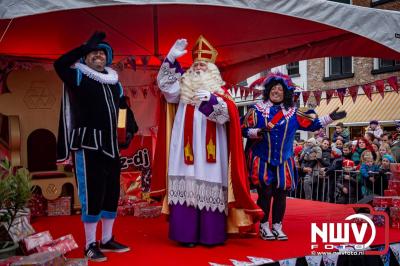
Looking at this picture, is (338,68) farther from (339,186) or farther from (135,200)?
(135,200)

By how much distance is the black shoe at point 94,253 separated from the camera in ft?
11.1

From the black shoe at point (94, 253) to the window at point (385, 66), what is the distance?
12655 mm

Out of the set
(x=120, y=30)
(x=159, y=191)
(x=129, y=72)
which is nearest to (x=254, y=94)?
(x=129, y=72)

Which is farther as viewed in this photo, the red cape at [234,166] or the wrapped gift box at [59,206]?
the wrapped gift box at [59,206]

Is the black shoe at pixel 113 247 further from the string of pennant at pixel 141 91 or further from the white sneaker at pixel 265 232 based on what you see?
the string of pennant at pixel 141 91

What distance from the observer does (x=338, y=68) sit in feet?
52.5

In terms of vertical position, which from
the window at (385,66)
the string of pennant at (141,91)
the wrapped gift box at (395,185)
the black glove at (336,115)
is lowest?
the wrapped gift box at (395,185)

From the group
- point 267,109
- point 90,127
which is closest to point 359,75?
point 267,109

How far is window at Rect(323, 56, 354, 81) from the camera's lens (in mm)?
15562

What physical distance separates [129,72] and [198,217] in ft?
10.7

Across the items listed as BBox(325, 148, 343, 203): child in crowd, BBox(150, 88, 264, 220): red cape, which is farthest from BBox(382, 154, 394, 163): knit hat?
BBox(150, 88, 264, 220): red cape

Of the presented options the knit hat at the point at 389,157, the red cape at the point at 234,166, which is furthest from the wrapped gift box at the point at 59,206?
the knit hat at the point at 389,157

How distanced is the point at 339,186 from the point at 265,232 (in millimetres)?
2921

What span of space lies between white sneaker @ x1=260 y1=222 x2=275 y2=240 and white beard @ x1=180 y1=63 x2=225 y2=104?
1.30m
